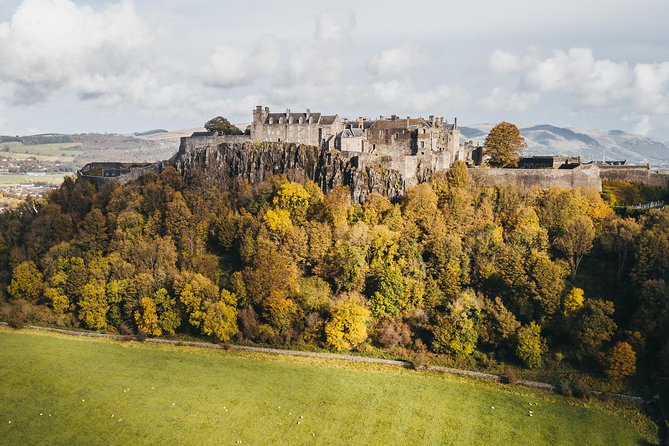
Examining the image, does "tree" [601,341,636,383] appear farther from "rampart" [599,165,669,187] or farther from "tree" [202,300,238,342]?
"tree" [202,300,238,342]

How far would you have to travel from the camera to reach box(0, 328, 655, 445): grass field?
28281 millimetres

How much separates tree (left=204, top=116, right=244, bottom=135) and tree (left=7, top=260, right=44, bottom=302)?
22961 millimetres

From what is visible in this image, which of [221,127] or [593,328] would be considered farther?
[221,127]

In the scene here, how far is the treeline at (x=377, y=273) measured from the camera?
36781mm

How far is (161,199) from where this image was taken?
53219mm

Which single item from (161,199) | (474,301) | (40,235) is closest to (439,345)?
(474,301)

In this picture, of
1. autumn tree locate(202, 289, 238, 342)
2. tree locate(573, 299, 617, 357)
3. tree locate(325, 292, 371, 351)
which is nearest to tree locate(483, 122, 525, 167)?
tree locate(573, 299, 617, 357)

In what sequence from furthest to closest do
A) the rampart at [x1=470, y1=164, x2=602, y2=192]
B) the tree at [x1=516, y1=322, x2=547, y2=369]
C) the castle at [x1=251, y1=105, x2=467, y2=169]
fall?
the castle at [x1=251, y1=105, x2=467, y2=169] < the rampart at [x1=470, y1=164, x2=602, y2=192] < the tree at [x1=516, y1=322, x2=547, y2=369]

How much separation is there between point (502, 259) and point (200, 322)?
77.2 feet

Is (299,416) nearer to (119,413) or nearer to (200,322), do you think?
(119,413)

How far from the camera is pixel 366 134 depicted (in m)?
55.5

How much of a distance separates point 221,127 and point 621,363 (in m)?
46.2

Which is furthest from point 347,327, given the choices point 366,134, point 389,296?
point 366,134

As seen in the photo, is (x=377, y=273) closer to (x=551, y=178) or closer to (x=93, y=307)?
(x=551, y=178)
